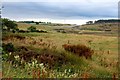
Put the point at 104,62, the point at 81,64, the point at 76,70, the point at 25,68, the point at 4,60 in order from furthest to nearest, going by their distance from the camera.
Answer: the point at 104,62 → the point at 81,64 → the point at 76,70 → the point at 4,60 → the point at 25,68

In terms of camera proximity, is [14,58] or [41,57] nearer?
[14,58]

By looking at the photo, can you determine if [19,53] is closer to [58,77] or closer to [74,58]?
[74,58]

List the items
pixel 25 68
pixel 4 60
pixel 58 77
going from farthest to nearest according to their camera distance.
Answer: pixel 4 60, pixel 25 68, pixel 58 77

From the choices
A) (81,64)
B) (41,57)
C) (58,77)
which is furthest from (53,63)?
(58,77)

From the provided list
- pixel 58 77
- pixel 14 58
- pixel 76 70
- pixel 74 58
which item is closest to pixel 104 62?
pixel 74 58

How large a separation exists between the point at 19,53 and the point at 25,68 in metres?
2.89

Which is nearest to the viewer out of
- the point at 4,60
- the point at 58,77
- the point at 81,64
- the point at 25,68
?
the point at 58,77

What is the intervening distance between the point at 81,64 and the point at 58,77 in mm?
4548

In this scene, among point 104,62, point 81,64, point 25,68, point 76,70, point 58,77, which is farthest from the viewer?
point 104,62

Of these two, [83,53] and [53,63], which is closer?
[53,63]

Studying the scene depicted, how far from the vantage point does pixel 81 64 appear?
50.6 feet

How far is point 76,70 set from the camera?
46.5 feet

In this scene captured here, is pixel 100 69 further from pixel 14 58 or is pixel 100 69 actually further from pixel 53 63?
pixel 14 58

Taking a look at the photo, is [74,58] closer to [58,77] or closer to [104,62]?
[104,62]
